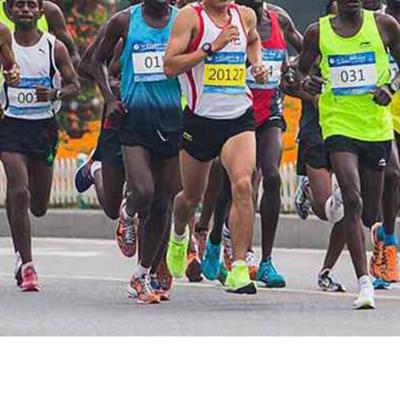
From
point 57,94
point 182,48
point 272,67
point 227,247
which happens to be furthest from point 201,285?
point 182,48

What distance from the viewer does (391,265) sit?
46.7 feet

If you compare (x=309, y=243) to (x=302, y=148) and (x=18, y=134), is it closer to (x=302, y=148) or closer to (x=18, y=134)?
(x=302, y=148)

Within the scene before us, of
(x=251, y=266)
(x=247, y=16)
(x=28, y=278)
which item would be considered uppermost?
(x=247, y=16)

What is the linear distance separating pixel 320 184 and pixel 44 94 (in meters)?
2.05

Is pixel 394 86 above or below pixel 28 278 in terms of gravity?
above

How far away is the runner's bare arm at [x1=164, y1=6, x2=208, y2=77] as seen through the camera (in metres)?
12.4

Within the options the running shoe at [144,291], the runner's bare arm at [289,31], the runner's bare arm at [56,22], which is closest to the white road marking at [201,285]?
the running shoe at [144,291]

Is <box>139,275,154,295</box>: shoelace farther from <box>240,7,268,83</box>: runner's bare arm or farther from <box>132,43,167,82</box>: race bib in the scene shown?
<box>240,7,268,83</box>: runner's bare arm

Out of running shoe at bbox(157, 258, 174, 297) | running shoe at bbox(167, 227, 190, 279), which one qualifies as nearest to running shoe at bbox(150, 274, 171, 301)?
running shoe at bbox(157, 258, 174, 297)

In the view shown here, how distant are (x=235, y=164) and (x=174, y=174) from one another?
0.46m

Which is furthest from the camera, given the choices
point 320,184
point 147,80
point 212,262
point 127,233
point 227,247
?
point 227,247

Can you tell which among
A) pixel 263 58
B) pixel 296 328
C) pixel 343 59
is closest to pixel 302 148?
pixel 263 58

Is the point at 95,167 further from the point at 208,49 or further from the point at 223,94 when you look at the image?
the point at 208,49

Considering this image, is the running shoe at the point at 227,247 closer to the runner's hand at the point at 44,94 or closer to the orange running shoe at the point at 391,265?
the orange running shoe at the point at 391,265
